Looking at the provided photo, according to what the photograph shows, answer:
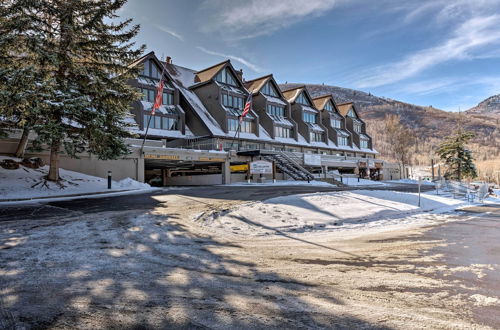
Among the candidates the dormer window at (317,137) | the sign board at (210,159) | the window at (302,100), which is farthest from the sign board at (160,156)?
the window at (302,100)

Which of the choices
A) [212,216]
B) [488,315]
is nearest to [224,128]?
[212,216]

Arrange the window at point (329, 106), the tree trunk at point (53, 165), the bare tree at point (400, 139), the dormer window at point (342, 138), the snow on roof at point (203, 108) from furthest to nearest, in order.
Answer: the window at point (329, 106)
the bare tree at point (400, 139)
the dormer window at point (342, 138)
the snow on roof at point (203, 108)
the tree trunk at point (53, 165)

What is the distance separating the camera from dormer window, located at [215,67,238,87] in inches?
1684

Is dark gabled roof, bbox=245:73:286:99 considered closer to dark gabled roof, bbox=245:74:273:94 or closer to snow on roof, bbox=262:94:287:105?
dark gabled roof, bbox=245:74:273:94

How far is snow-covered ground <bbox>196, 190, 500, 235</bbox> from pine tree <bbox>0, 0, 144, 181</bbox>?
34.3 ft

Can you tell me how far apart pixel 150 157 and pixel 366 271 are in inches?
871

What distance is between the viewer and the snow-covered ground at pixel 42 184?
14.9m

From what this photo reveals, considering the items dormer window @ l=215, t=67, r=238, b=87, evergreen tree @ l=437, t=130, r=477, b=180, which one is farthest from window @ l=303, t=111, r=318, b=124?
evergreen tree @ l=437, t=130, r=477, b=180

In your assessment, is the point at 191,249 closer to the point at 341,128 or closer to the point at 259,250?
the point at 259,250

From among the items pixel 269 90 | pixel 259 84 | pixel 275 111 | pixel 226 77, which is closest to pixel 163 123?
pixel 226 77

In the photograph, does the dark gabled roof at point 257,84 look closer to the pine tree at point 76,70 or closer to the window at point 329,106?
the window at point 329,106

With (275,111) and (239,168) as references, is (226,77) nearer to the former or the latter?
(275,111)

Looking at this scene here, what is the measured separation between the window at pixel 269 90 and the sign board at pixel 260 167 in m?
20.3

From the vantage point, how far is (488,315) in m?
3.46
